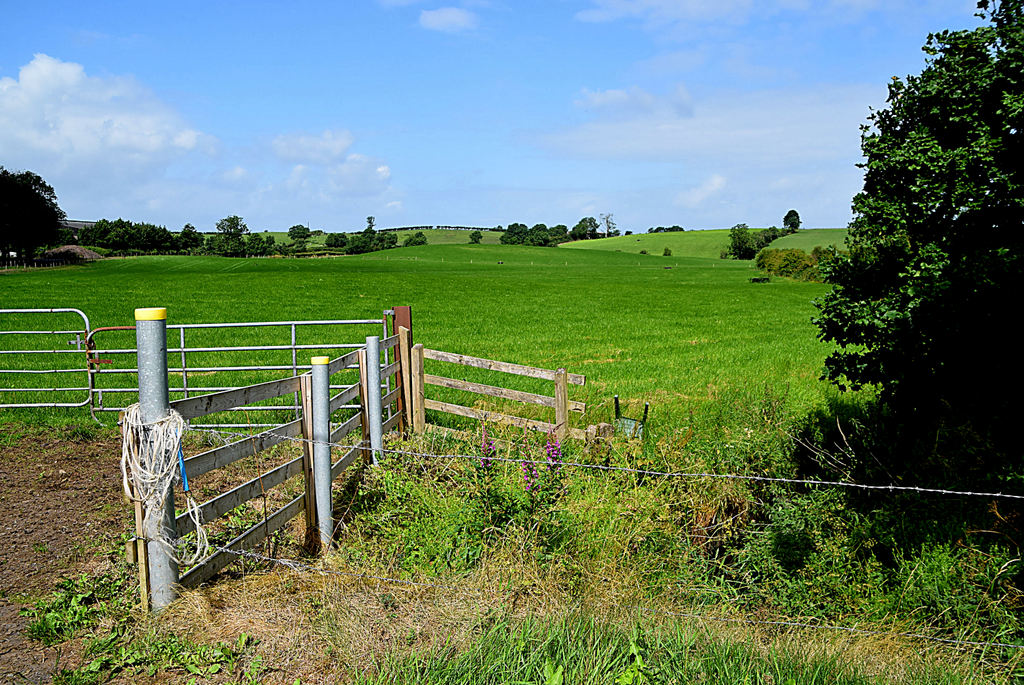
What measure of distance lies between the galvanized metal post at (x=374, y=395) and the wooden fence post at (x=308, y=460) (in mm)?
1271

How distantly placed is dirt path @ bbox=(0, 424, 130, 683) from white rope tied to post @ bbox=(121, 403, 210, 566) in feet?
2.85

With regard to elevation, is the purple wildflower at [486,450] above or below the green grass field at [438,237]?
below

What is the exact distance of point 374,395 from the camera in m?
6.50

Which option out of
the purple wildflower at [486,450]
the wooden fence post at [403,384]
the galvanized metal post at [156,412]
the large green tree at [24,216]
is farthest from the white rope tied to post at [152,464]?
the large green tree at [24,216]

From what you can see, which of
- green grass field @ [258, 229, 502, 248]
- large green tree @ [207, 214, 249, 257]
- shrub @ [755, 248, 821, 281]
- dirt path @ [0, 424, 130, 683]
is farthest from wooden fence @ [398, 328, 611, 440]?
green grass field @ [258, 229, 502, 248]

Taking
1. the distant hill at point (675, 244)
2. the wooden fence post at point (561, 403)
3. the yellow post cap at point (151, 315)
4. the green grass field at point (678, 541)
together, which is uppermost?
the distant hill at point (675, 244)

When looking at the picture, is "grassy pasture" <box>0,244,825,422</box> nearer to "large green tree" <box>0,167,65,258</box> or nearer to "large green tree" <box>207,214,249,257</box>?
"large green tree" <box>0,167,65,258</box>

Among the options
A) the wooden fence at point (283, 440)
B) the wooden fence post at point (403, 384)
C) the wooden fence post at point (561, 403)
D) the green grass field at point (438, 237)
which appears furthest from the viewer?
the green grass field at point (438, 237)

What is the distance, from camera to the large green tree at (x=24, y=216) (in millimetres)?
71188

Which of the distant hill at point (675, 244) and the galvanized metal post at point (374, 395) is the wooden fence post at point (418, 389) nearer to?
the galvanized metal post at point (374, 395)

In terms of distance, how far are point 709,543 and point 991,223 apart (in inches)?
168

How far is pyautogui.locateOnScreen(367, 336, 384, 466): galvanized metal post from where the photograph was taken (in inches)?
253

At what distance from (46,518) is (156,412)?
329 cm

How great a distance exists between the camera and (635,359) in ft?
58.1
